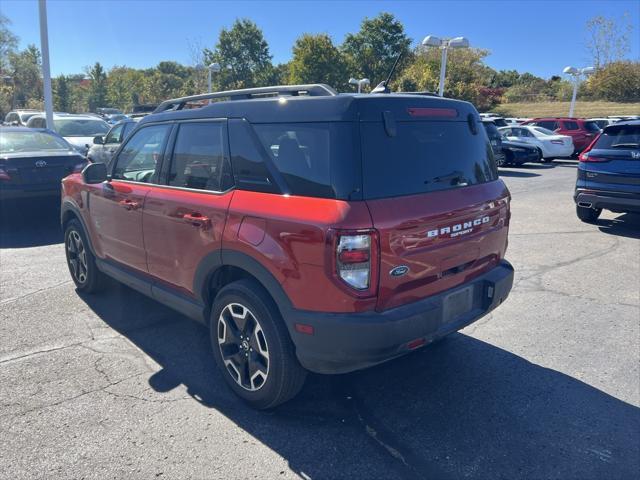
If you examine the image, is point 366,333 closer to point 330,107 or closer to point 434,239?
point 434,239

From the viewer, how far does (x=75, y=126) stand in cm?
1452

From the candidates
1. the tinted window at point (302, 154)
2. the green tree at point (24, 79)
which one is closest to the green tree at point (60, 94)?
the green tree at point (24, 79)

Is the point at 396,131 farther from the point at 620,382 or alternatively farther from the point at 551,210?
the point at 551,210

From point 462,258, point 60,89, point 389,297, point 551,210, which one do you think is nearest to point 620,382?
point 462,258

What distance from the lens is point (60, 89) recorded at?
55.9 metres

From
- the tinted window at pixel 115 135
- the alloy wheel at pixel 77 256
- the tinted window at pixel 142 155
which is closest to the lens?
the tinted window at pixel 142 155

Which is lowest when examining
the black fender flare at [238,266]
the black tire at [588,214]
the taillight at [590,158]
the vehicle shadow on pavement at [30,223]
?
the vehicle shadow on pavement at [30,223]

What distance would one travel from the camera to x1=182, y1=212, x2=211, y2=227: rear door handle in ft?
10.6

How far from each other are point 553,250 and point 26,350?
6.53 meters

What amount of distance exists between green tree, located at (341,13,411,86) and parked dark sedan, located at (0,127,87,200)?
4591cm

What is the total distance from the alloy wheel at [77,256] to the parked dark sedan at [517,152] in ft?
55.2

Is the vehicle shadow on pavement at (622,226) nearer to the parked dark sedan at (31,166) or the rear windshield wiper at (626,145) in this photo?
the rear windshield wiper at (626,145)

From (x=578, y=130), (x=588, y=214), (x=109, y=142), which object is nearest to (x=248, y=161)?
(x=588, y=214)

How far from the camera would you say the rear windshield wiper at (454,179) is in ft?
9.93
